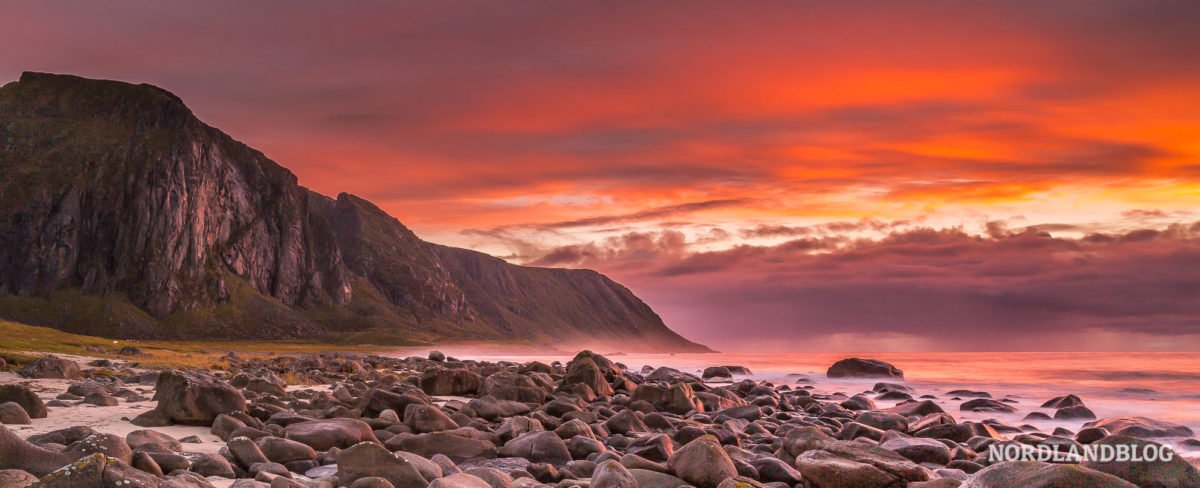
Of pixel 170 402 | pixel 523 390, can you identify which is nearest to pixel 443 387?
pixel 523 390

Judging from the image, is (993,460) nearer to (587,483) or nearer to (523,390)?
(587,483)

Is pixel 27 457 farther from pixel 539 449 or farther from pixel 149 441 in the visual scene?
pixel 539 449

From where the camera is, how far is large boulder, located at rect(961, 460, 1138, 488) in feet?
30.9

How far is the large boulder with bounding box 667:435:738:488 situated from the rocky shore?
0.02 metres

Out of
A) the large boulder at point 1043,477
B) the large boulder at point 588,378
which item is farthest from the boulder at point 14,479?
the large boulder at point 588,378

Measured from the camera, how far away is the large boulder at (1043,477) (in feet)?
30.9

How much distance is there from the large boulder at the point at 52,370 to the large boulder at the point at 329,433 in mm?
25495

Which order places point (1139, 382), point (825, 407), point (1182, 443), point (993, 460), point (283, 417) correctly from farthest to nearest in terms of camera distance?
point (1139, 382)
point (825, 407)
point (1182, 443)
point (283, 417)
point (993, 460)

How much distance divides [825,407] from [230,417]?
2278 cm

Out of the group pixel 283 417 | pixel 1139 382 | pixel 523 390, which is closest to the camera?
pixel 283 417

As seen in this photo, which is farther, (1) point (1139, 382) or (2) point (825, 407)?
(1) point (1139, 382)

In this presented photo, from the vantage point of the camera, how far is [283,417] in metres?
19.6

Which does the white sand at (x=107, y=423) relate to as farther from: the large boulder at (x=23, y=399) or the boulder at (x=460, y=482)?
the boulder at (x=460, y=482)

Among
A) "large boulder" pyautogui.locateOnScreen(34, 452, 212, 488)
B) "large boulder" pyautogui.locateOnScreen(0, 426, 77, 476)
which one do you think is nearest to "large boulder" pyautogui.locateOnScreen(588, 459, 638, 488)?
"large boulder" pyautogui.locateOnScreen(34, 452, 212, 488)
